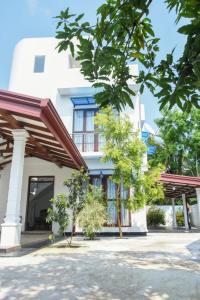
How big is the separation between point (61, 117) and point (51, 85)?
2.00 m

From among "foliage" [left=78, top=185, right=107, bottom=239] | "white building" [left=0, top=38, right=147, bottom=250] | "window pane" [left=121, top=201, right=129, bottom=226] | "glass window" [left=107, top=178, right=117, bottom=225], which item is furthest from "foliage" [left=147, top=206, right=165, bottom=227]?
"foliage" [left=78, top=185, right=107, bottom=239]

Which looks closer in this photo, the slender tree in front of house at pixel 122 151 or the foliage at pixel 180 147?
the slender tree in front of house at pixel 122 151

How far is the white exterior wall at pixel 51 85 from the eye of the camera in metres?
12.4

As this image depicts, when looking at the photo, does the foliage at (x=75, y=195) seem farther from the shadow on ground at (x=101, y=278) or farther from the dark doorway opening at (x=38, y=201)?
the dark doorway opening at (x=38, y=201)

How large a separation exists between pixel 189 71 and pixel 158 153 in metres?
23.8

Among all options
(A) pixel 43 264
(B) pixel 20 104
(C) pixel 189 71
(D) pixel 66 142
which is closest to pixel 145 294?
(A) pixel 43 264

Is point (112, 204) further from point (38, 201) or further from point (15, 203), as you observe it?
point (15, 203)

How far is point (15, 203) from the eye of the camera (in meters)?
6.57

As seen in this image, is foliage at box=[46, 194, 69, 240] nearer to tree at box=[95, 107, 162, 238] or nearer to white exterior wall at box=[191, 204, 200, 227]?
tree at box=[95, 107, 162, 238]

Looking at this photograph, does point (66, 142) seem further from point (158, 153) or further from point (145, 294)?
point (158, 153)

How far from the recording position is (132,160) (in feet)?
34.1

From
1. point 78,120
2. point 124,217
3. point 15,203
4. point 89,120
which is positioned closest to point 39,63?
point 78,120

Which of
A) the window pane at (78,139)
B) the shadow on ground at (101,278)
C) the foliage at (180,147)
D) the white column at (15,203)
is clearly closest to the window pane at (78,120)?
the window pane at (78,139)

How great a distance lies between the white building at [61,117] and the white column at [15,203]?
3.42 m
